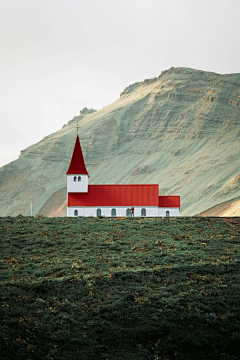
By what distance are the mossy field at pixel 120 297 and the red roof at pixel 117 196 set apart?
24.3 metres

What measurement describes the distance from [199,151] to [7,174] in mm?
57538

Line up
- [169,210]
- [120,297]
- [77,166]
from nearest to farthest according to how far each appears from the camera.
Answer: [120,297], [169,210], [77,166]


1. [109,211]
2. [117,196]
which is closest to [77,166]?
[117,196]

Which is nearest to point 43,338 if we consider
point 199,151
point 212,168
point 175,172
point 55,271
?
point 55,271

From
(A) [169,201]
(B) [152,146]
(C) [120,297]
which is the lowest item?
(C) [120,297]

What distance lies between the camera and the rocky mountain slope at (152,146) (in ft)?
414

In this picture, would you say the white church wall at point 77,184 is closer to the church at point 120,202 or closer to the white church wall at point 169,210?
the church at point 120,202

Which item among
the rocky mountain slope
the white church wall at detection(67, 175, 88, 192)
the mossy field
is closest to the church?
the white church wall at detection(67, 175, 88, 192)

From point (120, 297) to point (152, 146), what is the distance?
126243mm

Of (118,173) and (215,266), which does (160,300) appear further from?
(118,173)

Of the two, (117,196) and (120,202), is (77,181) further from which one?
(120,202)

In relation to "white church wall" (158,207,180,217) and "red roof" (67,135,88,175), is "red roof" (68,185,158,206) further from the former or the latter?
"red roof" (67,135,88,175)

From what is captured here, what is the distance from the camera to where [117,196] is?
58.9 m

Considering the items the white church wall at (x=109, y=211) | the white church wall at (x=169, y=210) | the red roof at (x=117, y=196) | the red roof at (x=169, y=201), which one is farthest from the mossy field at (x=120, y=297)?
the red roof at (x=169, y=201)
